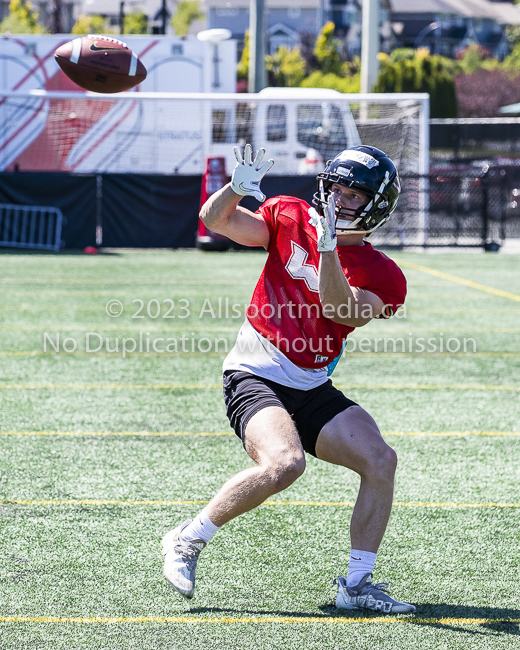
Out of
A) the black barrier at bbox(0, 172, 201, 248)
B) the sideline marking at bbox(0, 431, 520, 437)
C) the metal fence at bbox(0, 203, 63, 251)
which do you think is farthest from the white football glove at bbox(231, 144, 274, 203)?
the black barrier at bbox(0, 172, 201, 248)

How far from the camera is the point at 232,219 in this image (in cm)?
392

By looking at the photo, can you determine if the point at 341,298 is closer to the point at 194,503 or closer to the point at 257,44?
the point at 194,503

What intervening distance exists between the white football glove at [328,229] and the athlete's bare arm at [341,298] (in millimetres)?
30

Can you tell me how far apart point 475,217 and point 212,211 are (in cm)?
1775

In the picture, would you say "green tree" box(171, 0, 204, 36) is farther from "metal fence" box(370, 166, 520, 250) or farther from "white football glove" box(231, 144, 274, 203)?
"white football glove" box(231, 144, 274, 203)

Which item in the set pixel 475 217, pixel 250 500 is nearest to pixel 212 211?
pixel 250 500

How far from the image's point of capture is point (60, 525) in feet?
14.9

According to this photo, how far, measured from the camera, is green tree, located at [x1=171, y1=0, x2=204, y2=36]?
11135 cm

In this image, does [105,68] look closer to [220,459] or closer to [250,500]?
[220,459]

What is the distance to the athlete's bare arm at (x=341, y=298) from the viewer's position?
352 centimetres

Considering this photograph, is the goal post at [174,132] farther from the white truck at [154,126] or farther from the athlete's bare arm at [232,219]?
the athlete's bare arm at [232,219]

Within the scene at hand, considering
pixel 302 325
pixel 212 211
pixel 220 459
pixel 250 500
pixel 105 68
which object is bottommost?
pixel 220 459

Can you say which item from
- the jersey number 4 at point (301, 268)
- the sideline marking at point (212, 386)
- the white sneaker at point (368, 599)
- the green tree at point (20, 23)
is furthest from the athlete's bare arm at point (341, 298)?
the green tree at point (20, 23)

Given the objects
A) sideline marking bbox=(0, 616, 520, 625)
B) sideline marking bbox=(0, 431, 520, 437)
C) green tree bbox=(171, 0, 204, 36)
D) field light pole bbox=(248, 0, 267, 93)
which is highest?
green tree bbox=(171, 0, 204, 36)
